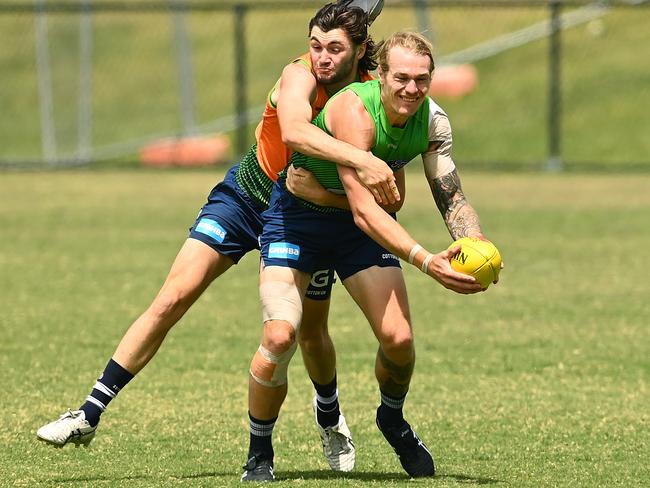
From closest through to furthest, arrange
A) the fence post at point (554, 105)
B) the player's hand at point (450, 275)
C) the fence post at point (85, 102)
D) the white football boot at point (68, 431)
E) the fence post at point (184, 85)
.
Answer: the player's hand at point (450, 275)
the white football boot at point (68, 431)
the fence post at point (554, 105)
the fence post at point (184, 85)
the fence post at point (85, 102)

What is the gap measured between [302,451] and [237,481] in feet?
2.60

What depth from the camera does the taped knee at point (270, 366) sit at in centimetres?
605

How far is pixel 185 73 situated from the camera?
25.5 m

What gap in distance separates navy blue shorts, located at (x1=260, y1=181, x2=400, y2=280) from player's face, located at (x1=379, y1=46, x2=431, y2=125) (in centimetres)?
67

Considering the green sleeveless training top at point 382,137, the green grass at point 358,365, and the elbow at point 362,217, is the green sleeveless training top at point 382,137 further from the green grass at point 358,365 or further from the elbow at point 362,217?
the green grass at point 358,365

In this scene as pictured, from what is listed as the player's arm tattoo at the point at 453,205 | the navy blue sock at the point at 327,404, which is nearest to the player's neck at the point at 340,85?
the player's arm tattoo at the point at 453,205

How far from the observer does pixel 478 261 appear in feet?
18.4

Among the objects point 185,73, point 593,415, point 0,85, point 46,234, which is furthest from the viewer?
point 0,85

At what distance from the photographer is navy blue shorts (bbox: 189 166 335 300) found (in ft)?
21.9

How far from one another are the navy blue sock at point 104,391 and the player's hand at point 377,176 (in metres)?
1.52

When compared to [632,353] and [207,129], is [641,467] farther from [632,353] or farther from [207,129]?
[207,129]

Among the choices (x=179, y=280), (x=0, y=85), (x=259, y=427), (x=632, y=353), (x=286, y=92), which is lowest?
(x=0, y=85)

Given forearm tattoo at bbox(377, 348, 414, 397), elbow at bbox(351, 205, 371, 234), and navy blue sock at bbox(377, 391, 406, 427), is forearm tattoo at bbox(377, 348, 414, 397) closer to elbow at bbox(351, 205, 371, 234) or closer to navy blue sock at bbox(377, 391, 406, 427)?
navy blue sock at bbox(377, 391, 406, 427)

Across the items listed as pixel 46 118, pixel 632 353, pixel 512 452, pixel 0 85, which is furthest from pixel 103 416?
pixel 0 85
